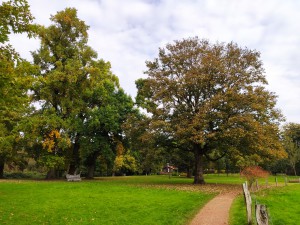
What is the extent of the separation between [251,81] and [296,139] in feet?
207

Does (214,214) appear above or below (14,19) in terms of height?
below

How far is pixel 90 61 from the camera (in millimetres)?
44594

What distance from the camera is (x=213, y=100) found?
31562mm

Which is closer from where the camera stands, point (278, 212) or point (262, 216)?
point (262, 216)

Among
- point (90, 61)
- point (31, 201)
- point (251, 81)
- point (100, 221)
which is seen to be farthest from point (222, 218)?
point (90, 61)

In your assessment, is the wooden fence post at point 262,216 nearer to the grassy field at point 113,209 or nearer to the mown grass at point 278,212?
the mown grass at point 278,212

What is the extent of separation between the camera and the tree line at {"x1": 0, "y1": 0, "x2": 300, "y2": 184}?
1273 inches

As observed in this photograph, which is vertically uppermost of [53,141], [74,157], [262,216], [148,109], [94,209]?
[148,109]

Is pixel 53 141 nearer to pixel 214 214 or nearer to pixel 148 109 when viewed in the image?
pixel 148 109

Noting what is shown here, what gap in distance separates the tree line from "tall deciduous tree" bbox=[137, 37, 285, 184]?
11cm

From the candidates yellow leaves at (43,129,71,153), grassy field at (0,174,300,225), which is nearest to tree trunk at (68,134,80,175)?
yellow leaves at (43,129,71,153)

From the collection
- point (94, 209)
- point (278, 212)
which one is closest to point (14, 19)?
point (94, 209)

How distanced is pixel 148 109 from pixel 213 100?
8989mm

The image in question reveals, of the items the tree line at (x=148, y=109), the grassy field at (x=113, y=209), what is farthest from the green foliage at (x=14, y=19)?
the tree line at (x=148, y=109)
